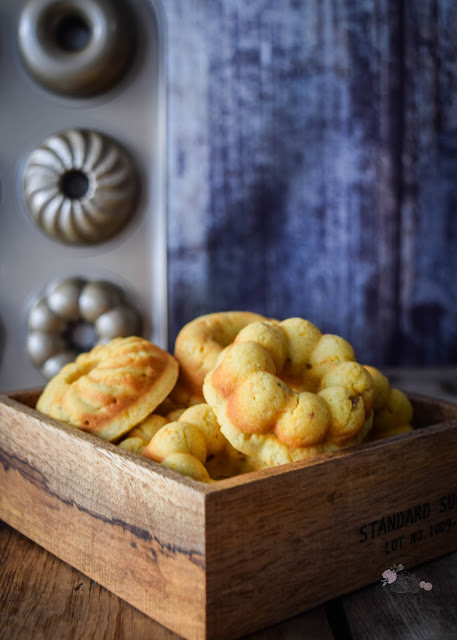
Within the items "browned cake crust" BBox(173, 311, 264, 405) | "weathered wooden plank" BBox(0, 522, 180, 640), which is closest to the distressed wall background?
"browned cake crust" BBox(173, 311, 264, 405)

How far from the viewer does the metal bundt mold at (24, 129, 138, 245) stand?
1729mm

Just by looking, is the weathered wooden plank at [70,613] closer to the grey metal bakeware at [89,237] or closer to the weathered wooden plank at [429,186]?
the grey metal bakeware at [89,237]

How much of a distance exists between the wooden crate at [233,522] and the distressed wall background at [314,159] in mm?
1271

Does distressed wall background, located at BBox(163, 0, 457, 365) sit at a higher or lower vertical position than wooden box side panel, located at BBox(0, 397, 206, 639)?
higher

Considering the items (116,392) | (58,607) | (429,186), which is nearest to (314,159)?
(429,186)

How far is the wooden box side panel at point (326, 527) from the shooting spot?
49 centimetres

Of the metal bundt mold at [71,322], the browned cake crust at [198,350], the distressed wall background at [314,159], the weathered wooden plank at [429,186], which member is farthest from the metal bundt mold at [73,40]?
the browned cake crust at [198,350]

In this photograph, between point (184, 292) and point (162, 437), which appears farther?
point (184, 292)

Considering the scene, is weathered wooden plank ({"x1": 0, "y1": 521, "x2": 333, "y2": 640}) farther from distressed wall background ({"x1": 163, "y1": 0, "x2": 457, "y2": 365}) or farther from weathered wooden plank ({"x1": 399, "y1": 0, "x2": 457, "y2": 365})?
weathered wooden plank ({"x1": 399, "y1": 0, "x2": 457, "y2": 365})

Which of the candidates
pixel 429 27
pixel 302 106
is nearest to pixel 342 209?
pixel 302 106

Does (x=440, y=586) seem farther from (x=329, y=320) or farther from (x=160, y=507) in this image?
(x=329, y=320)

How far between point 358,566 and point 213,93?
160 cm

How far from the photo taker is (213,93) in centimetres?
185

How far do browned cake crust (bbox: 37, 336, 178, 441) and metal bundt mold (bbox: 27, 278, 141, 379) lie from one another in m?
1.01
